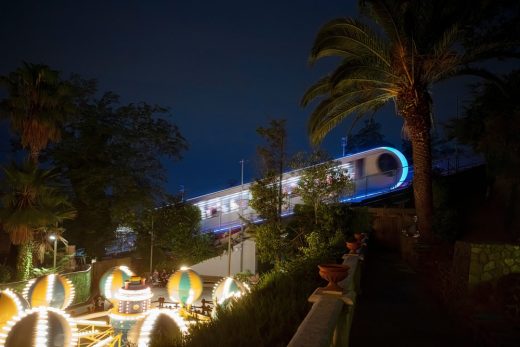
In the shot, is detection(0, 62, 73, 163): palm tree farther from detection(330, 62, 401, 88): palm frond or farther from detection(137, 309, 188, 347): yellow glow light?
detection(137, 309, 188, 347): yellow glow light

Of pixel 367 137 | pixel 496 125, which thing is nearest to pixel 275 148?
pixel 496 125

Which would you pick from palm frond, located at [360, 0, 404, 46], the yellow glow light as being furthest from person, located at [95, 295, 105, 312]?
palm frond, located at [360, 0, 404, 46]

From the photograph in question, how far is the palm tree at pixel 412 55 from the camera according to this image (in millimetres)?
11461

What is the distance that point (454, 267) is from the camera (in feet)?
30.3

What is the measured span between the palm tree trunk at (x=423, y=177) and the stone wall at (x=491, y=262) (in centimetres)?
336

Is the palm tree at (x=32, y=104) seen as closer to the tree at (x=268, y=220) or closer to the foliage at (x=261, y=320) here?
the tree at (x=268, y=220)

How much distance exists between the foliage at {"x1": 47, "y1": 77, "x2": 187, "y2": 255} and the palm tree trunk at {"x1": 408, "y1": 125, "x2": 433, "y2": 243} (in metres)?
14.4

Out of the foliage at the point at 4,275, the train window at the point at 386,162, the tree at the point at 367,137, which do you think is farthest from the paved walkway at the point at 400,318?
the tree at the point at 367,137

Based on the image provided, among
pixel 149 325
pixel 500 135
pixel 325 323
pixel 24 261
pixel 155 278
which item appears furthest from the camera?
pixel 155 278

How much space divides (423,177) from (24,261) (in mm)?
13452

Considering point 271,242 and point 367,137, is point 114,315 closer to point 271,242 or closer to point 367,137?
point 271,242

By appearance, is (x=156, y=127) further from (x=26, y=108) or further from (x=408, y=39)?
(x=408, y=39)

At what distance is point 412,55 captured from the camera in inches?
453

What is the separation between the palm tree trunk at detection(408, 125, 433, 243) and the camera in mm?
11898
